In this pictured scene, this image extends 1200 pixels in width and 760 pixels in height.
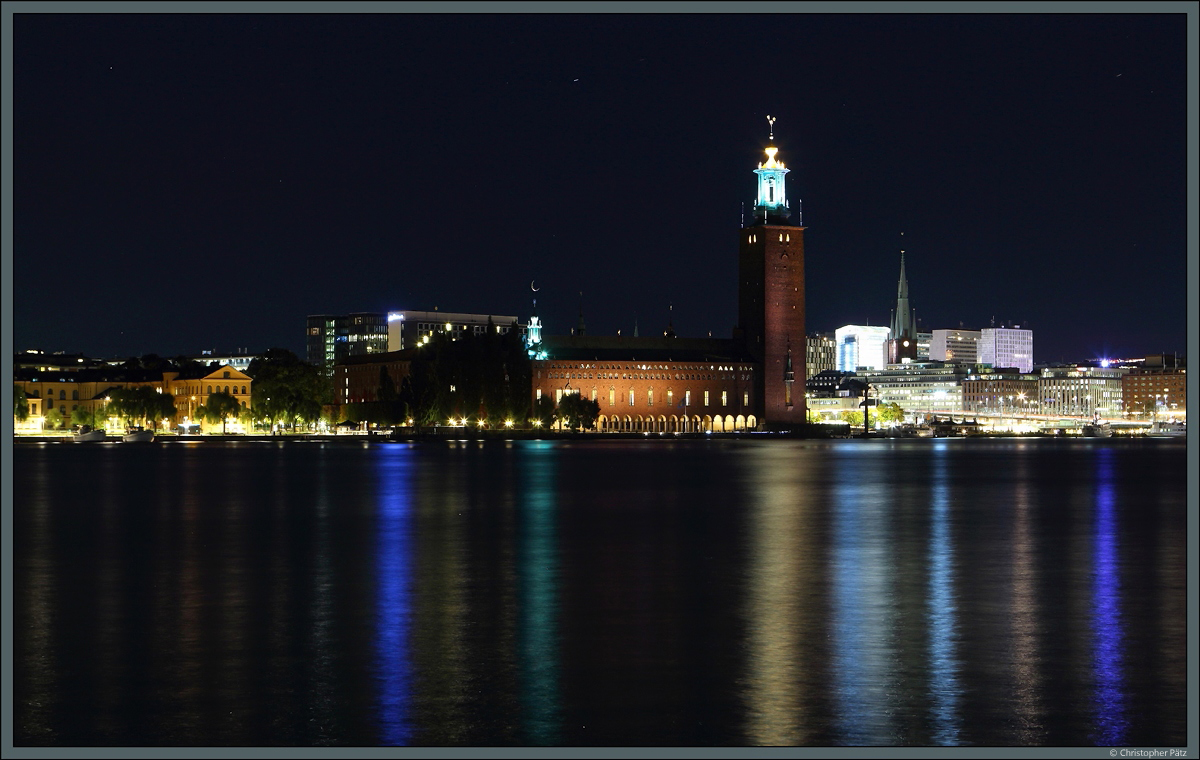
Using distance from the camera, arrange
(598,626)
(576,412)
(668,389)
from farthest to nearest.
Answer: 1. (668,389)
2. (576,412)
3. (598,626)

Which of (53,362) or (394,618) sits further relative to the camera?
(53,362)

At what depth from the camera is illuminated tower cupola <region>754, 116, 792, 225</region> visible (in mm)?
152375

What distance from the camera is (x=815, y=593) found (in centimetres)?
1806

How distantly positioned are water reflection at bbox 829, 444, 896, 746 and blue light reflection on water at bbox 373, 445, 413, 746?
3374 millimetres

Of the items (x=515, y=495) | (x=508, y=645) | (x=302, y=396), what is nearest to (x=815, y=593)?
(x=508, y=645)

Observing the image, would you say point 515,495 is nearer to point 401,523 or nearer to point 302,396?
point 401,523

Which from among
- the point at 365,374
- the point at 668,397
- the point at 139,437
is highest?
the point at 365,374

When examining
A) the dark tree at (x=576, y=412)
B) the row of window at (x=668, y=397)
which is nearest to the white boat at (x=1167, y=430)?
the row of window at (x=668, y=397)

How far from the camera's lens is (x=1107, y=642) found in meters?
14.3

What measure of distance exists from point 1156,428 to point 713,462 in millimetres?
134279

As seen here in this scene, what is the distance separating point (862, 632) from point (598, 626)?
282cm

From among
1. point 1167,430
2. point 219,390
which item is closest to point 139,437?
point 219,390

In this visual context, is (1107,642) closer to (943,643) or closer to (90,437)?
(943,643)

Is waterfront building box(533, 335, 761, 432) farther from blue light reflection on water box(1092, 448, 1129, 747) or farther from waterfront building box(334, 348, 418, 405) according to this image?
blue light reflection on water box(1092, 448, 1129, 747)
